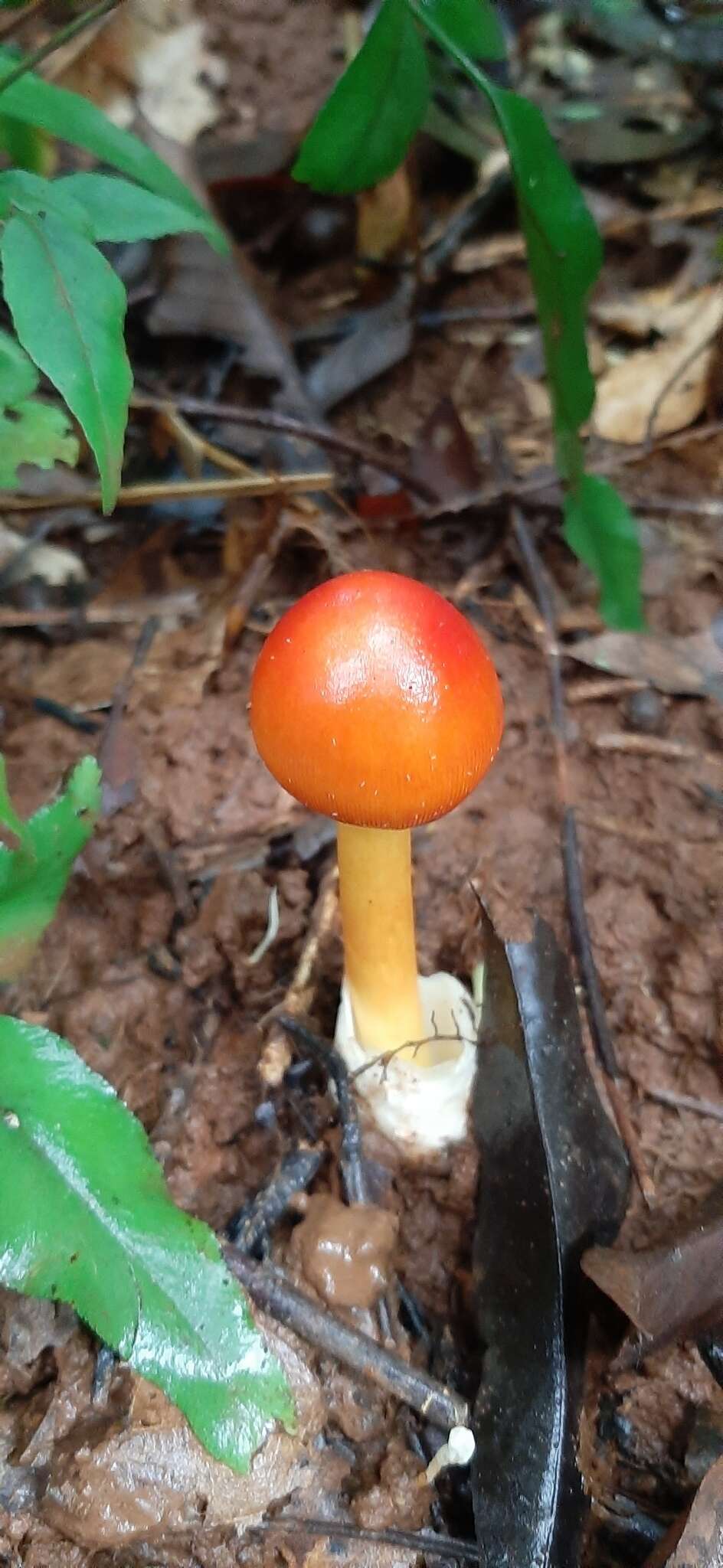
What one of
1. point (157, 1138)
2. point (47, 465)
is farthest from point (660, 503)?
point (157, 1138)

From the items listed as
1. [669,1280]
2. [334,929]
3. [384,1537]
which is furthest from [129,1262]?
[334,929]

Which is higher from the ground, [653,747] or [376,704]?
[376,704]

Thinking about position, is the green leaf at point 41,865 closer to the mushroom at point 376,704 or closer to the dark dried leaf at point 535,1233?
the mushroom at point 376,704

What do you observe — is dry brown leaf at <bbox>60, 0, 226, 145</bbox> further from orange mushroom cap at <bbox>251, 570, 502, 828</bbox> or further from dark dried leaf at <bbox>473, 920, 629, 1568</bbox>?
dark dried leaf at <bbox>473, 920, 629, 1568</bbox>

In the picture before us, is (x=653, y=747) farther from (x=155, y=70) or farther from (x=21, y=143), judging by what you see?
(x=155, y=70)

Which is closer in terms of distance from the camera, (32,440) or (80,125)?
(80,125)

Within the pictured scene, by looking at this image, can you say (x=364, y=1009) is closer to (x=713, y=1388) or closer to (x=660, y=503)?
(x=713, y=1388)
